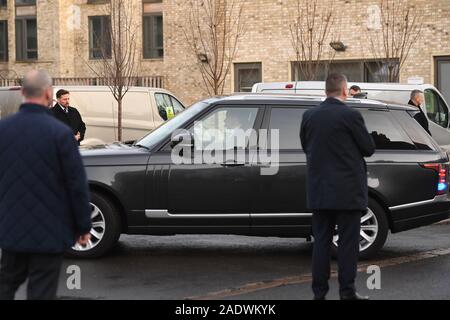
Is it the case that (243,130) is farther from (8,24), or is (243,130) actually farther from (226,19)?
(8,24)

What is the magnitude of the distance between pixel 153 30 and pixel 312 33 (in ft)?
26.5

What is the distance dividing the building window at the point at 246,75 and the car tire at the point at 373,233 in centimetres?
2061

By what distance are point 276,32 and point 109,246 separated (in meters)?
20.8

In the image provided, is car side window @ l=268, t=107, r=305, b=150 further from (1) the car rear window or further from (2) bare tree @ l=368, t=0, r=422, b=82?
(2) bare tree @ l=368, t=0, r=422, b=82

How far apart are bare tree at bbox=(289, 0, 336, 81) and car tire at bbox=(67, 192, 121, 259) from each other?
19.2m

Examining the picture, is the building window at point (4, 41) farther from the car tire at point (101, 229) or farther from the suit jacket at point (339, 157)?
the suit jacket at point (339, 157)

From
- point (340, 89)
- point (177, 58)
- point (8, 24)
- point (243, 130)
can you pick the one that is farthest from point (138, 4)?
point (340, 89)

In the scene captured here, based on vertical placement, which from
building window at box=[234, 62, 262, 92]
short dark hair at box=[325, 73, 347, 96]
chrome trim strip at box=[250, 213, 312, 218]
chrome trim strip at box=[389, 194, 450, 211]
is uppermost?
building window at box=[234, 62, 262, 92]

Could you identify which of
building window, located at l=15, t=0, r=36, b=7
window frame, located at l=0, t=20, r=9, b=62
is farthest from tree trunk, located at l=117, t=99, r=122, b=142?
window frame, located at l=0, t=20, r=9, b=62

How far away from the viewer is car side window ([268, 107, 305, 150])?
31.3 feet

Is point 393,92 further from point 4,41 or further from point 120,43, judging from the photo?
point 4,41

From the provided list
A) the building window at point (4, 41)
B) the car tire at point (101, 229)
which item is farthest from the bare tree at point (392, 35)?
the car tire at point (101, 229)

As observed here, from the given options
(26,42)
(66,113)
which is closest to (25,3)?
(26,42)

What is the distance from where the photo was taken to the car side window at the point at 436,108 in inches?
724
